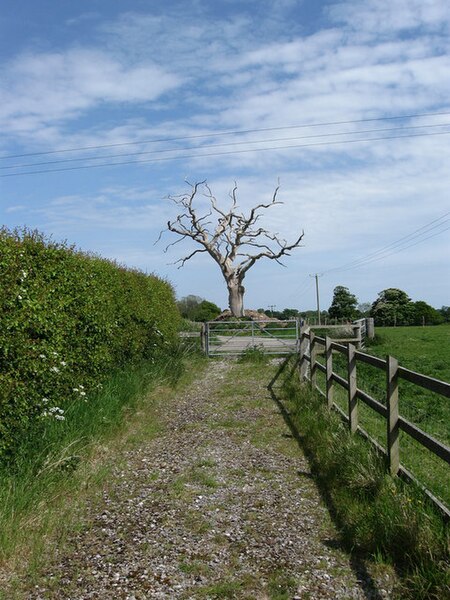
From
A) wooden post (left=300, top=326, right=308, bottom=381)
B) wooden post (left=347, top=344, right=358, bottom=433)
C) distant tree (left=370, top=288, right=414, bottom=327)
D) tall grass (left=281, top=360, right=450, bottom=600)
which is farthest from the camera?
distant tree (left=370, top=288, right=414, bottom=327)

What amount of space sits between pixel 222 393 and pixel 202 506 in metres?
6.99

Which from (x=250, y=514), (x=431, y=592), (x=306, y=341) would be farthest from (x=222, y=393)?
(x=431, y=592)

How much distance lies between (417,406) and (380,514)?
7.38 metres

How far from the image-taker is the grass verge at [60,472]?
4.43 meters

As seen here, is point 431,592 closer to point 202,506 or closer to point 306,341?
point 202,506

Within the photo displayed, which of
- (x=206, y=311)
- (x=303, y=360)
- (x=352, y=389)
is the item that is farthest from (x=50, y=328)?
(x=206, y=311)

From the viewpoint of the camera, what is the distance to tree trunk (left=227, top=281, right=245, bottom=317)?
35188mm

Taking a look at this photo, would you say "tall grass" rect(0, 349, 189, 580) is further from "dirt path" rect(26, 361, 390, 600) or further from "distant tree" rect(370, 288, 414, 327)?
"distant tree" rect(370, 288, 414, 327)

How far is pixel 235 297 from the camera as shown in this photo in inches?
1388

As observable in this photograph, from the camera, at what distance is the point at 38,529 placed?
4773 millimetres

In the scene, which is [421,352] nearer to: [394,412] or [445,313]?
[394,412]

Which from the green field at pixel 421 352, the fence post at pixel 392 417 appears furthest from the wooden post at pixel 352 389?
the green field at pixel 421 352

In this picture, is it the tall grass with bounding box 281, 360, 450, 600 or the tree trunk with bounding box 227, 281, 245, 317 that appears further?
the tree trunk with bounding box 227, 281, 245, 317

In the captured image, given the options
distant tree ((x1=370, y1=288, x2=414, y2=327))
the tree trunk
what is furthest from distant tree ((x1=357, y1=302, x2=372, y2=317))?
the tree trunk
